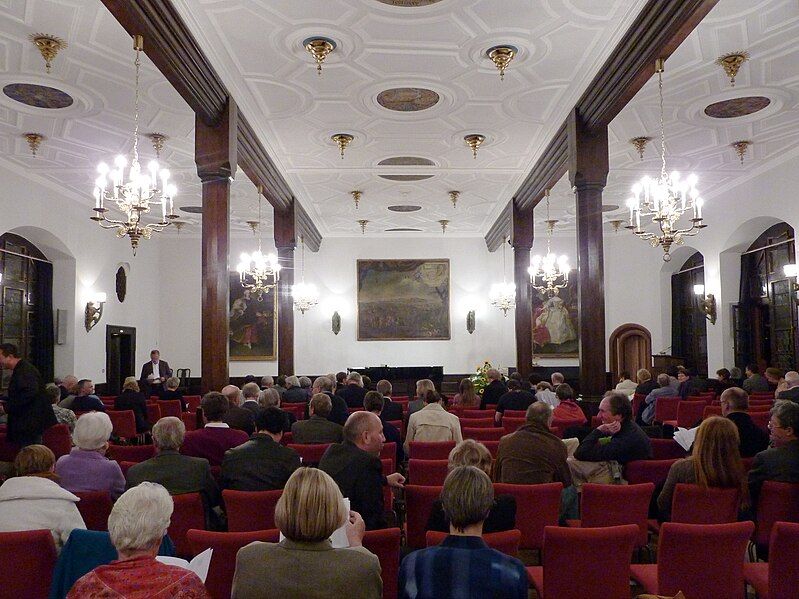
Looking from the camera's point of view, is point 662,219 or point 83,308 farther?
point 83,308

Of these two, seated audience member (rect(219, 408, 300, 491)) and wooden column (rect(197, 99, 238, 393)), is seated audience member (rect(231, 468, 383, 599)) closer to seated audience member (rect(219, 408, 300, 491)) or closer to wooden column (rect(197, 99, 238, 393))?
seated audience member (rect(219, 408, 300, 491))

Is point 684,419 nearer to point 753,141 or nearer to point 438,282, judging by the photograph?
point 753,141

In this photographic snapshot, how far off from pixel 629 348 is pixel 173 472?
753 inches

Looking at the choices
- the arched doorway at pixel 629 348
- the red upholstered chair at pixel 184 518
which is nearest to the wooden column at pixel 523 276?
the arched doorway at pixel 629 348

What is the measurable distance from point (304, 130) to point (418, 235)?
10874mm

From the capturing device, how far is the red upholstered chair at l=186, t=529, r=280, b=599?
3.23m

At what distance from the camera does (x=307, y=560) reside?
2.51 metres

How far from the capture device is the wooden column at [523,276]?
53.1 ft

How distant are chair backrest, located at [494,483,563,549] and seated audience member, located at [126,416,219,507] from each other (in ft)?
6.24

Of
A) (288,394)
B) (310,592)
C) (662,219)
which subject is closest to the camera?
(310,592)

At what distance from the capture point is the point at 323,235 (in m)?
21.8

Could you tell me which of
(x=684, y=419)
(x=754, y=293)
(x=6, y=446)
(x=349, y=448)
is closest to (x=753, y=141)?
(x=754, y=293)

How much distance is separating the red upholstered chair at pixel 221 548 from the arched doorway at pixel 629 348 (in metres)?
19.3

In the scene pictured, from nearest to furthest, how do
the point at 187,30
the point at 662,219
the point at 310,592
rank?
the point at 310,592
the point at 187,30
the point at 662,219
